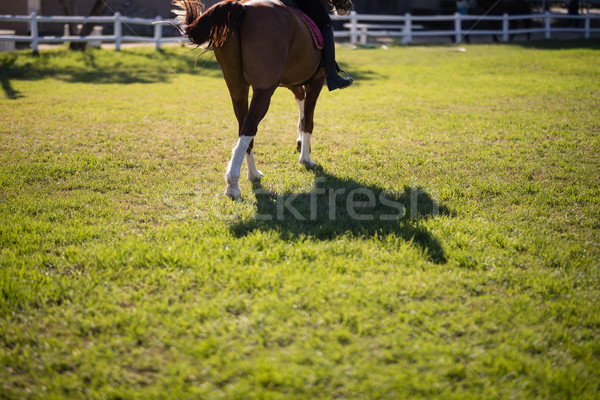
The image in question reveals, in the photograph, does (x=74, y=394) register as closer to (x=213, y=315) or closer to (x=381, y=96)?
(x=213, y=315)

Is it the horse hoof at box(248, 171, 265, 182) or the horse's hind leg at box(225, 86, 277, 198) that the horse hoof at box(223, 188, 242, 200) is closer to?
the horse's hind leg at box(225, 86, 277, 198)

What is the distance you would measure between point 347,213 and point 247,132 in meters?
1.34

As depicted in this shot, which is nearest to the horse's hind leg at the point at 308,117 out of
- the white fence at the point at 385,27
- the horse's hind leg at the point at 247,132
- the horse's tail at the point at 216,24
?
the horse's hind leg at the point at 247,132

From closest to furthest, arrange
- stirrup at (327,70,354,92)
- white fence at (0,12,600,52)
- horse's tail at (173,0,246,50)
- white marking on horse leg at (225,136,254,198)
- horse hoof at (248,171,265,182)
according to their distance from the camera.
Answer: horse's tail at (173,0,246,50) → white marking on horse leg at (225,136,254,198) → horse hoof at (248,171,265,182) → stirrup at (327,70,354,92) → white fence at (0,12,600,52)

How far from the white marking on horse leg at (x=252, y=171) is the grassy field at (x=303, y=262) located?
0.11m

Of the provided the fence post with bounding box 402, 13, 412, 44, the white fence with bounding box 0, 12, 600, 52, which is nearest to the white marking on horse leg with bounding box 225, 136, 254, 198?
the white fence with bounding box 0, 12, 600, 52

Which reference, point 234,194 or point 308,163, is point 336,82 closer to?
point 308,163

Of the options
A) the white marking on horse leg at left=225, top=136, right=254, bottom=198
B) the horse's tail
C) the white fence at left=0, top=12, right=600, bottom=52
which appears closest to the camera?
the horse's tail

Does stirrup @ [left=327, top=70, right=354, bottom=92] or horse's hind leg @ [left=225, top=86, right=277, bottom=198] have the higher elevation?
stirrup @ [left=327, top=70, right=354, bottom=92]

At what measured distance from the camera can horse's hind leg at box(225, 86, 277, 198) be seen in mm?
5168

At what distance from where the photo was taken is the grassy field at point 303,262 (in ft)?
9.25

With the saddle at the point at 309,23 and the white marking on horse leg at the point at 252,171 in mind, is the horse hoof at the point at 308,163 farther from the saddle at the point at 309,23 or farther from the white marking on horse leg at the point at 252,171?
the saddle at the point at 309,23

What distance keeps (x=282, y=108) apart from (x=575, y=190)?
6350 millimetres

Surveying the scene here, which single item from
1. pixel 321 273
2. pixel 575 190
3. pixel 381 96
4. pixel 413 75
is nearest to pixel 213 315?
pixel 321 273
